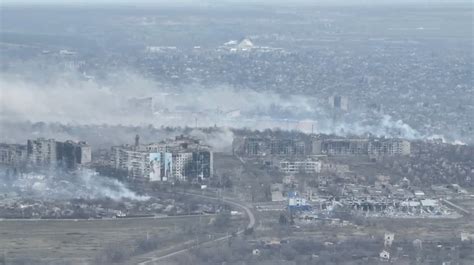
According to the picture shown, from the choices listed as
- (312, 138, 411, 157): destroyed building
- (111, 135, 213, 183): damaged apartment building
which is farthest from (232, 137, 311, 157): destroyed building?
(111, 135, 213, 183): damaged apartment building

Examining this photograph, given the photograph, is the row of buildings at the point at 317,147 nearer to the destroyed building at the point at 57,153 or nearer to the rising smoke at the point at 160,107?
the rising smoke at the point at 160,107

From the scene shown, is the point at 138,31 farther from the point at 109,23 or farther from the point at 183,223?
the point at 183,223

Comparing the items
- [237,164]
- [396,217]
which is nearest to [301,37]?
[237,164]

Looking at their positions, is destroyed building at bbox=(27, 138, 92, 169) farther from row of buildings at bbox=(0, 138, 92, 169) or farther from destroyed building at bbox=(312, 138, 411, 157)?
destroyed building at bbox=(312, 138, 411, 157)

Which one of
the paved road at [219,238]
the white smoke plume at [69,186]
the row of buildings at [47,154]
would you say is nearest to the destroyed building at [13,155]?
the row of buildings at [47,154]

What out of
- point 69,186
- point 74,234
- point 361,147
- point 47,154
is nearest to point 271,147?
point 361,147
